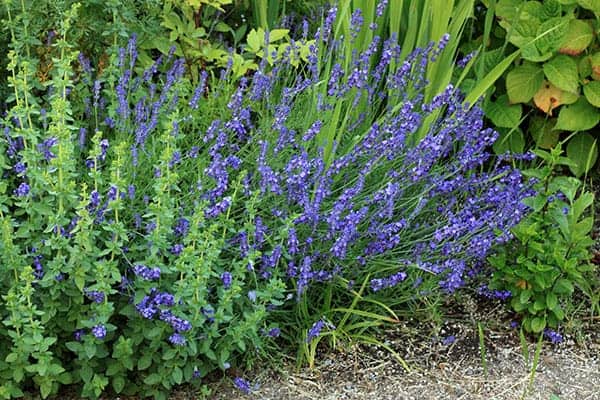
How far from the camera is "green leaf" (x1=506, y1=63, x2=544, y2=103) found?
357cm

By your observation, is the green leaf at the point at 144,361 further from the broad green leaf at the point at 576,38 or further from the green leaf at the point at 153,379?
the broad green leaf at the point at 576,38

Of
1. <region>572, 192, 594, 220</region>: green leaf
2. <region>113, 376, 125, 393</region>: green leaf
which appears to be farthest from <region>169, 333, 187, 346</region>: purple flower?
<region>572, 192, 594, 220</region>: green leaf

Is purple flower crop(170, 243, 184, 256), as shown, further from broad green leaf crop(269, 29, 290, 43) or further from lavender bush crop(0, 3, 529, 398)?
broad green leaf crop(269, 29, 290, 43)

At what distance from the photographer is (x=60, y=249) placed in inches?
93.8

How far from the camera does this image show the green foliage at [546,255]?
2959 mm

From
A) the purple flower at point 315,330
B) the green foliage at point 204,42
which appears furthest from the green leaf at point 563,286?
the green foliage at point 204,42

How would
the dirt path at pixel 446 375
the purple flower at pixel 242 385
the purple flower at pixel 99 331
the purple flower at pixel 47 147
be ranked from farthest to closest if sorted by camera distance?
1. the dirt path at pixel 446 375
2. the purple flower at pixel 242 385
3. the purple flower at pixel 47 147
4. the purple flower at pixel 99 331

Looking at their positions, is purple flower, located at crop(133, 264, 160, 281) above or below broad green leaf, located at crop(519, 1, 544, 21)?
below

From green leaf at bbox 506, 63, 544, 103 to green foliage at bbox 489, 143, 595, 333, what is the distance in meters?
0.57

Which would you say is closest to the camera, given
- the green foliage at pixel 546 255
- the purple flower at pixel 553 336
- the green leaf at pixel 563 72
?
the green foliage at pixel 546 255

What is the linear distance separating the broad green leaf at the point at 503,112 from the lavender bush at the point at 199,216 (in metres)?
0.28

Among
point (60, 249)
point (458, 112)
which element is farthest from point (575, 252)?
point (60, 249)

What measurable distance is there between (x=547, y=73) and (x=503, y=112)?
25cm

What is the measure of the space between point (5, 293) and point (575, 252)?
6.19 ft
